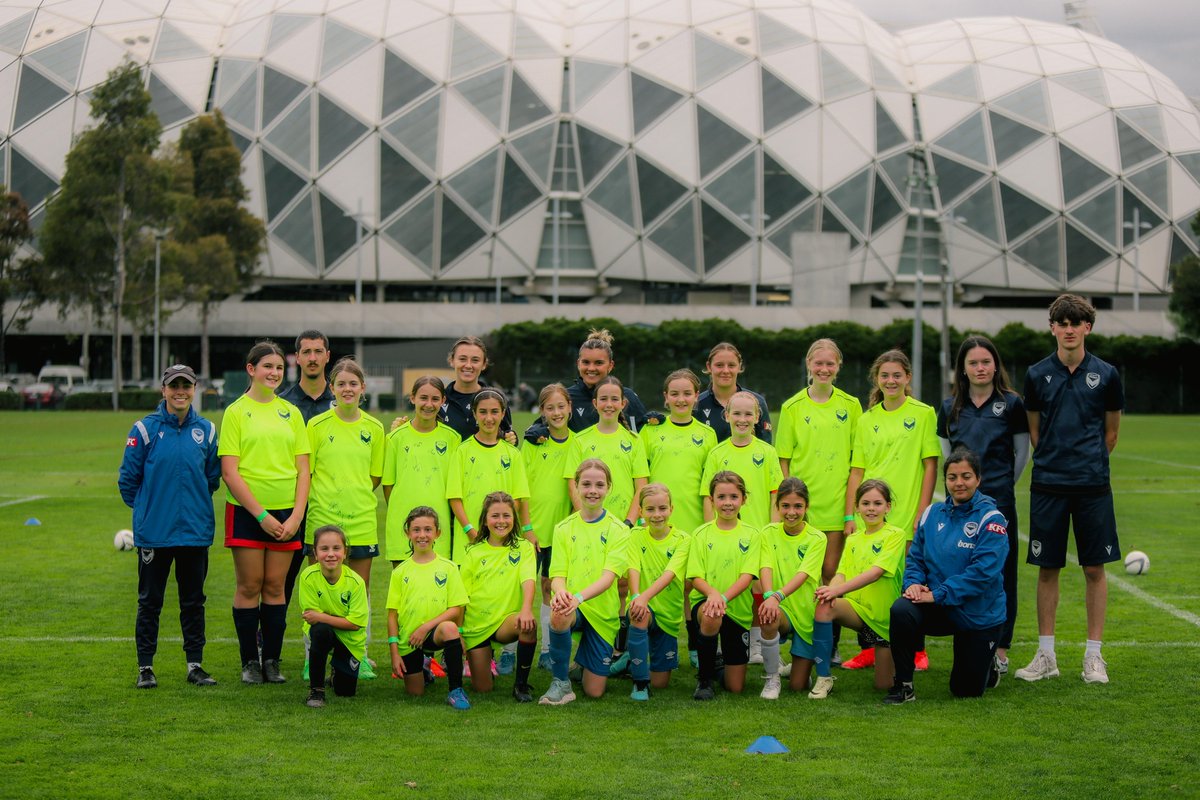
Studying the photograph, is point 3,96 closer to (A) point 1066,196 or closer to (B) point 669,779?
(A) point 1066,196

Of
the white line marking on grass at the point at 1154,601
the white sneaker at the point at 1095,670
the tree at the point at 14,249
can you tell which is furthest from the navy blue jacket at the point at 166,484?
the tree at the point at 14,249

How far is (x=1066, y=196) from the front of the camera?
2429 inches

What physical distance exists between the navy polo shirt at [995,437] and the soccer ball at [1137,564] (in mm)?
4144

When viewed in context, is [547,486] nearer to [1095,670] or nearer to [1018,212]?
[1095,670]

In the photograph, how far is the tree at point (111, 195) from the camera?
47625mm

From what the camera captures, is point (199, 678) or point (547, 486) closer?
point (199, 678)

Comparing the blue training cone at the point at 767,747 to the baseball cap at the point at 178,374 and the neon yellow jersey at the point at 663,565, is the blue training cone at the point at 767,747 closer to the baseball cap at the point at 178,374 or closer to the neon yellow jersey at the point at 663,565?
the neon yellow jersey at the point at 663,565

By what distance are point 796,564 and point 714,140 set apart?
5291cm

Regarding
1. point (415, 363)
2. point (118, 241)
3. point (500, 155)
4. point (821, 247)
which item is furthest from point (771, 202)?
point (118, 241)

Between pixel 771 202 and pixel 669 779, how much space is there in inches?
2193

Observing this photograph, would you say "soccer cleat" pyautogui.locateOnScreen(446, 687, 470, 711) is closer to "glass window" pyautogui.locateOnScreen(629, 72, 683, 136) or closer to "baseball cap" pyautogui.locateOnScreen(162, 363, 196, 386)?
"baseball cap" pyautogui.locateOnScreen(162, 363, 196, 386)

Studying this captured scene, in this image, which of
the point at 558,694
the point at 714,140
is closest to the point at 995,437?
the point at 558,694

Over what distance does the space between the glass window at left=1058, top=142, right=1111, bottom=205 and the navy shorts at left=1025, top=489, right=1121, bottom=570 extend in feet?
192

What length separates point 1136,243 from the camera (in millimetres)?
62062
